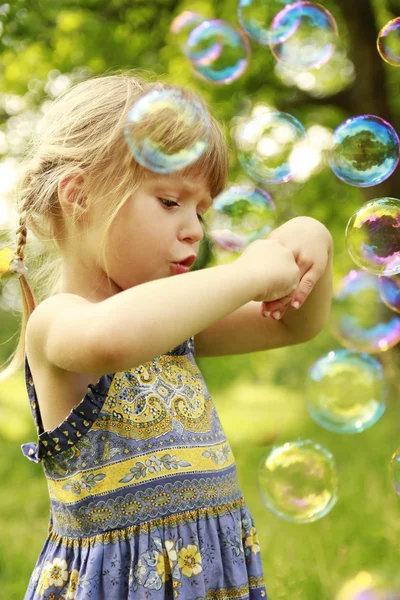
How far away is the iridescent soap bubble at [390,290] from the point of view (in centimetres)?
284

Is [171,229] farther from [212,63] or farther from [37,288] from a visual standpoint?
[212,63]

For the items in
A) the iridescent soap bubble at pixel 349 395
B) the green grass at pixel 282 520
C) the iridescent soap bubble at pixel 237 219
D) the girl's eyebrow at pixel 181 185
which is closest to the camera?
the girl's eyebrow at pixel 181 185

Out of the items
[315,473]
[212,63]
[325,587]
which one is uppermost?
[212,63]

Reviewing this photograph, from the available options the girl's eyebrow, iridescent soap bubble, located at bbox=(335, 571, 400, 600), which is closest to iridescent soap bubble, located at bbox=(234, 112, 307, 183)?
the girl's eyebrow

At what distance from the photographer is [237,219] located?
7.34 ft

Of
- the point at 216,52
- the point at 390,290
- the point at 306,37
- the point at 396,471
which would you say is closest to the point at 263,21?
the point at 306,37

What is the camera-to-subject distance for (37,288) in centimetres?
210

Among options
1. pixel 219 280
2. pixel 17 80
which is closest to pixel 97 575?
pixel 219 280

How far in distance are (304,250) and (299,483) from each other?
949mm

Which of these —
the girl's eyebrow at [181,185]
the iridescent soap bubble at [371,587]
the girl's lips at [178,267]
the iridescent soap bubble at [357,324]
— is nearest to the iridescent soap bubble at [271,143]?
the iridescent soap bubble at [357,324]

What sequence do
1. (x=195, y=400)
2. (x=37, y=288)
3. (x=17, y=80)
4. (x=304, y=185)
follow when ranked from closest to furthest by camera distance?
(x=195, y=400) → (x=37, y=288) → (x=17, y=80) → (x=304, y=185)

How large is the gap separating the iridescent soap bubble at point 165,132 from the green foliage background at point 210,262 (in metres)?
1.61

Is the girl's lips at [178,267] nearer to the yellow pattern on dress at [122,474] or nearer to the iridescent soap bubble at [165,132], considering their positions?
the iridescent soap bubble at [165,132]

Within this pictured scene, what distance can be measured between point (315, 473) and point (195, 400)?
81 cm
